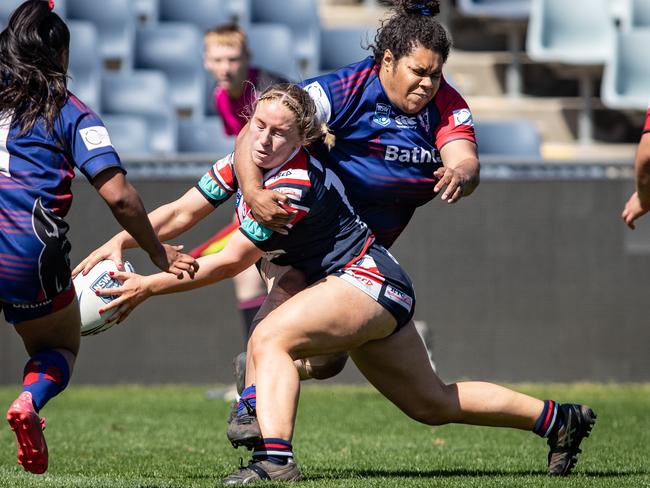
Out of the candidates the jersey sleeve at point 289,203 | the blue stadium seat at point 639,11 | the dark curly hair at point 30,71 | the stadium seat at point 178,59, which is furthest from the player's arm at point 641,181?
the blue stadium seat at point 639,11

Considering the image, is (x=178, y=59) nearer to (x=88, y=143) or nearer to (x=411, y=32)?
(x=411, y=32)

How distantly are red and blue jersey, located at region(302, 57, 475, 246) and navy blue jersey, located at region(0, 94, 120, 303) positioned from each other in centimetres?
110

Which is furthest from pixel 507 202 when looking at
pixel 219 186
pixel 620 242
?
pixel 219 186

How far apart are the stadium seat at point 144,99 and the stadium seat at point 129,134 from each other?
0.35m

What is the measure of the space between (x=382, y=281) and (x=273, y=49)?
756 centimetres

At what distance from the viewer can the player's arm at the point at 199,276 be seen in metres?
4.52

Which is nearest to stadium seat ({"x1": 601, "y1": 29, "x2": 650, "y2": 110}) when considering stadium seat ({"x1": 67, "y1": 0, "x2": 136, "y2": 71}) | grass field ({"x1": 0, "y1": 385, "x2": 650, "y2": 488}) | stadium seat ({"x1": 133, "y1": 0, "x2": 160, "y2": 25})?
grass field ({"x1": 0, "y1": 385, "x2": 650, "y2": 488})

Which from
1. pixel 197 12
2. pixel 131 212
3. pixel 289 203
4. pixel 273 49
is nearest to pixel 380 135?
pixel 289 203

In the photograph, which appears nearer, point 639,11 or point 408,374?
point 408,374

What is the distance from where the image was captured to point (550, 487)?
4.40 meters

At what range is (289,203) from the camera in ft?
14.2

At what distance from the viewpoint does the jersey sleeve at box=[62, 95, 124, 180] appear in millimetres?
3877

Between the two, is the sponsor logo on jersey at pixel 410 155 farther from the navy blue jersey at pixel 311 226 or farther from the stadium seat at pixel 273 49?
the stadium seat at pixel 273 49

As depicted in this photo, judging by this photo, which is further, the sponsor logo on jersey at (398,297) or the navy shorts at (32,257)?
the sponsor logo on jersey at (398,297)
